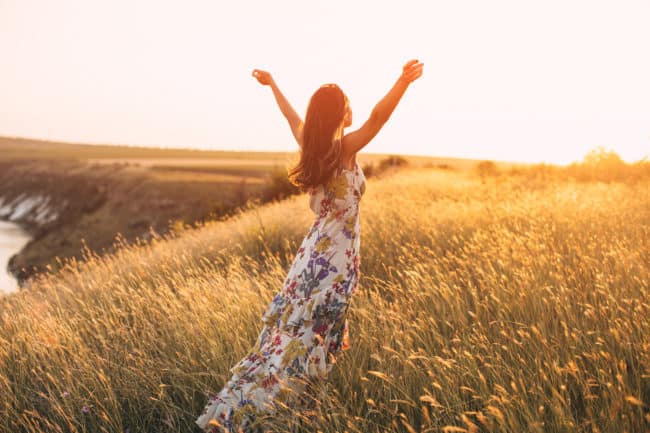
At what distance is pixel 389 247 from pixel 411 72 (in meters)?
3.28

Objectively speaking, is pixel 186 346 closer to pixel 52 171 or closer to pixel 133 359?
pixel 133 359

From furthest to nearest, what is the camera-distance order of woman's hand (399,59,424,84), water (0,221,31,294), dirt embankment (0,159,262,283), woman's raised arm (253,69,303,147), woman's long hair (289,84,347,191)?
dirt embankment (0,159,262,283) < water (0,221,31,294) < woman's raised arm (253,69,303,147) < woman's long hair (289,84,347,191) < woman's hand (399,59,424,84)

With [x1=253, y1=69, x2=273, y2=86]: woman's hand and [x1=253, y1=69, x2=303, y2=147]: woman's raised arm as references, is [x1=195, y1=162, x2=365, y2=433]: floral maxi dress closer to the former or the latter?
[x1=253, y1=69, x2=303, y2=147]: woman's raised arm

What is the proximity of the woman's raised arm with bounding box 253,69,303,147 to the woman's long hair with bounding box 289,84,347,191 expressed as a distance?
0.22 metres

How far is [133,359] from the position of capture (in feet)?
11.3

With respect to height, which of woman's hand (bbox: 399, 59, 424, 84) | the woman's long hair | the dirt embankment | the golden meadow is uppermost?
woman's hand (bbox: 399, 59, 424, 84)

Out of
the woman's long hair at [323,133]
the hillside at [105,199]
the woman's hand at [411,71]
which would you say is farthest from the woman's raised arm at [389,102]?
the hillside at [105,199]

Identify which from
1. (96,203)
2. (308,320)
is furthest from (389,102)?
(96,203)

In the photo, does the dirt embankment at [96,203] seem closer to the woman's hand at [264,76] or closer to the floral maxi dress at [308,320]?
the woman's hand at [264,76]

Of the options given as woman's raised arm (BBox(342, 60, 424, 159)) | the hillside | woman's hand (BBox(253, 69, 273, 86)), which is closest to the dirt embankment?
the hillside

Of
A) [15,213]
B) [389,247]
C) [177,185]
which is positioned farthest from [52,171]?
[389,247]

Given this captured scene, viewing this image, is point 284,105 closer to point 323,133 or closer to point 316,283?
point 323,133

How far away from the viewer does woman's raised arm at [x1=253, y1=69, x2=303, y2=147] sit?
306 centimetres

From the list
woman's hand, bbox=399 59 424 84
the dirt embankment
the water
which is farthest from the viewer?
the dirt embankment
